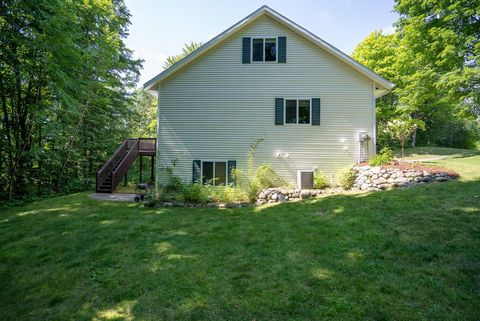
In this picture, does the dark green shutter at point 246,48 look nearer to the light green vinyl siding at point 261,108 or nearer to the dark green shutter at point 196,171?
the light green vinyl siding at point 261,108

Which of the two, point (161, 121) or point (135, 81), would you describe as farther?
point (135, 81)

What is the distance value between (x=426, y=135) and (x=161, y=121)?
91.3ft

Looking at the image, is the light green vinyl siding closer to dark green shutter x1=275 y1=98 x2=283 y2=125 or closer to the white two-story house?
the white two-story house

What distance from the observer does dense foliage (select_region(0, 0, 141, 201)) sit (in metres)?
9.36

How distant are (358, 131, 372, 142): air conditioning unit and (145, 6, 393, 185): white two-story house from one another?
38 mm

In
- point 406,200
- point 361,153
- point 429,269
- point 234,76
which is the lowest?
point 429,269

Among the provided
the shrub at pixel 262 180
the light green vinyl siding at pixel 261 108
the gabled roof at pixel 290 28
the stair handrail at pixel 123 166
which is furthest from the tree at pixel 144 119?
the shrub at pixel 262 180

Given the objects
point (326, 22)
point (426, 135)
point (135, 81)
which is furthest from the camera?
point (426, 135)

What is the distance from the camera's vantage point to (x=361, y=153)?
10.7m

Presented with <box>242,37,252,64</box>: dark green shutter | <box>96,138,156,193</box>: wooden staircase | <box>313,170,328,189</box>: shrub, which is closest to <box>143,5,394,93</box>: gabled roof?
<box>242,37,252,64</box>: dark green shutter

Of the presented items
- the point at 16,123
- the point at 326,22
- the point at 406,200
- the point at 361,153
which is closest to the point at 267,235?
the point at 406,200

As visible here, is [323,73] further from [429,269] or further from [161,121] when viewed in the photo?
[429,269]

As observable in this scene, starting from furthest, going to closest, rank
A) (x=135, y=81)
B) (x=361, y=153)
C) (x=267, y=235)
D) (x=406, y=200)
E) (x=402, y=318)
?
(x=135, y=81), (x=361, y=153), (x=406, y=200), (x=267, y=235), (x=402, y=318)

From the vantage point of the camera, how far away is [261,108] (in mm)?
10766
